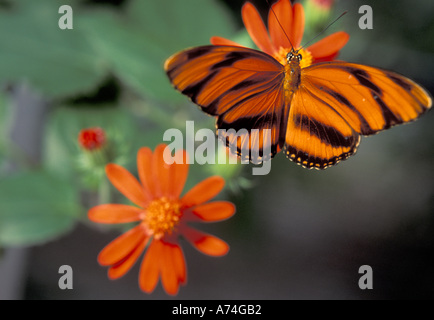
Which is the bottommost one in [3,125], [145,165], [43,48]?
[145,165]

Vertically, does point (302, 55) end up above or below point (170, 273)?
above

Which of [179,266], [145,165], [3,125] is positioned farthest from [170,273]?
[3,125]

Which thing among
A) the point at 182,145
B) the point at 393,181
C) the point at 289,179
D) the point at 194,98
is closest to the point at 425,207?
the point at 393,181

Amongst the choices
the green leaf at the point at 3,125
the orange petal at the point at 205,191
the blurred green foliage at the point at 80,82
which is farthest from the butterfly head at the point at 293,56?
the green leaf at the point at 3,125

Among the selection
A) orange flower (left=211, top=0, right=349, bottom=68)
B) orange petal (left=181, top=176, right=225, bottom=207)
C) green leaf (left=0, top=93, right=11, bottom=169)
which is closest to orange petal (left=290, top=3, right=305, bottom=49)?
orange flower (left=211, top=0, right=349, bottom=68)

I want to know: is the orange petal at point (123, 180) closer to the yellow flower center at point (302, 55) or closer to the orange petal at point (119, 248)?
the orange petal at point (119, 248)

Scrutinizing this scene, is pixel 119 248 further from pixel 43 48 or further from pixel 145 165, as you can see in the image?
pixel 43 48
